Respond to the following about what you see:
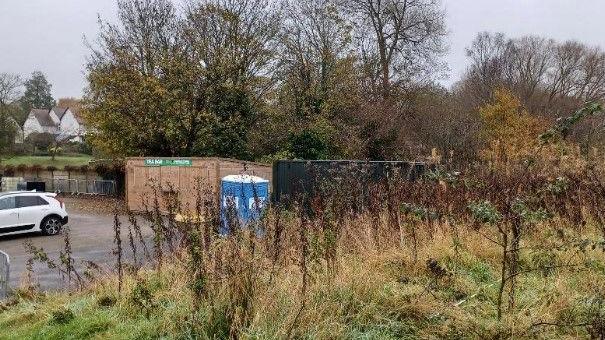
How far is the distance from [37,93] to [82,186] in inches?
1902

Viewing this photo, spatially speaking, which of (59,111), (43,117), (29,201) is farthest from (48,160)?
(59,111)

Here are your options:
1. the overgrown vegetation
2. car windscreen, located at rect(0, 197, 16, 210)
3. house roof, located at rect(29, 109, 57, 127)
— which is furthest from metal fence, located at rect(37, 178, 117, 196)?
house roof, located at rect(29, 109, 57, 127)

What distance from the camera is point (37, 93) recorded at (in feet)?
236

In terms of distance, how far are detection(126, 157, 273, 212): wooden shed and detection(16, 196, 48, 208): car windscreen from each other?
10.3ft

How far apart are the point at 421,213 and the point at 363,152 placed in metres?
17.4

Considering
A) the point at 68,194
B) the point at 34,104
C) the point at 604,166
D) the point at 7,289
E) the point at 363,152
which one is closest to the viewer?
the point at 7,289

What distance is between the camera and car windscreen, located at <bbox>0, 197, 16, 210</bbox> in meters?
16.0

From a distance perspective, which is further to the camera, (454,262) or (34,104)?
(34,104)

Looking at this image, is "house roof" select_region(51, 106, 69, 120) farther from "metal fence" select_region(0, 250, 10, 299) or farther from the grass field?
"metal fence" select_region(0, 250, 10, 299)

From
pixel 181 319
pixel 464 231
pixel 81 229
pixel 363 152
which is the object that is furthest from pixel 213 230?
pixel 363 152

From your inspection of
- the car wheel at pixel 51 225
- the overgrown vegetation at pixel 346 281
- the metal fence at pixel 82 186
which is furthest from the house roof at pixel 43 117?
the overgrown vegetation at pixel 346 281

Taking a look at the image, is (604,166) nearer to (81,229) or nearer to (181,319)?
(181,319)

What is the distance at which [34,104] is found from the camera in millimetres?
73125

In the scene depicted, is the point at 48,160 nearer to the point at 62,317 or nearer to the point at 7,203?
the point at 7,203
